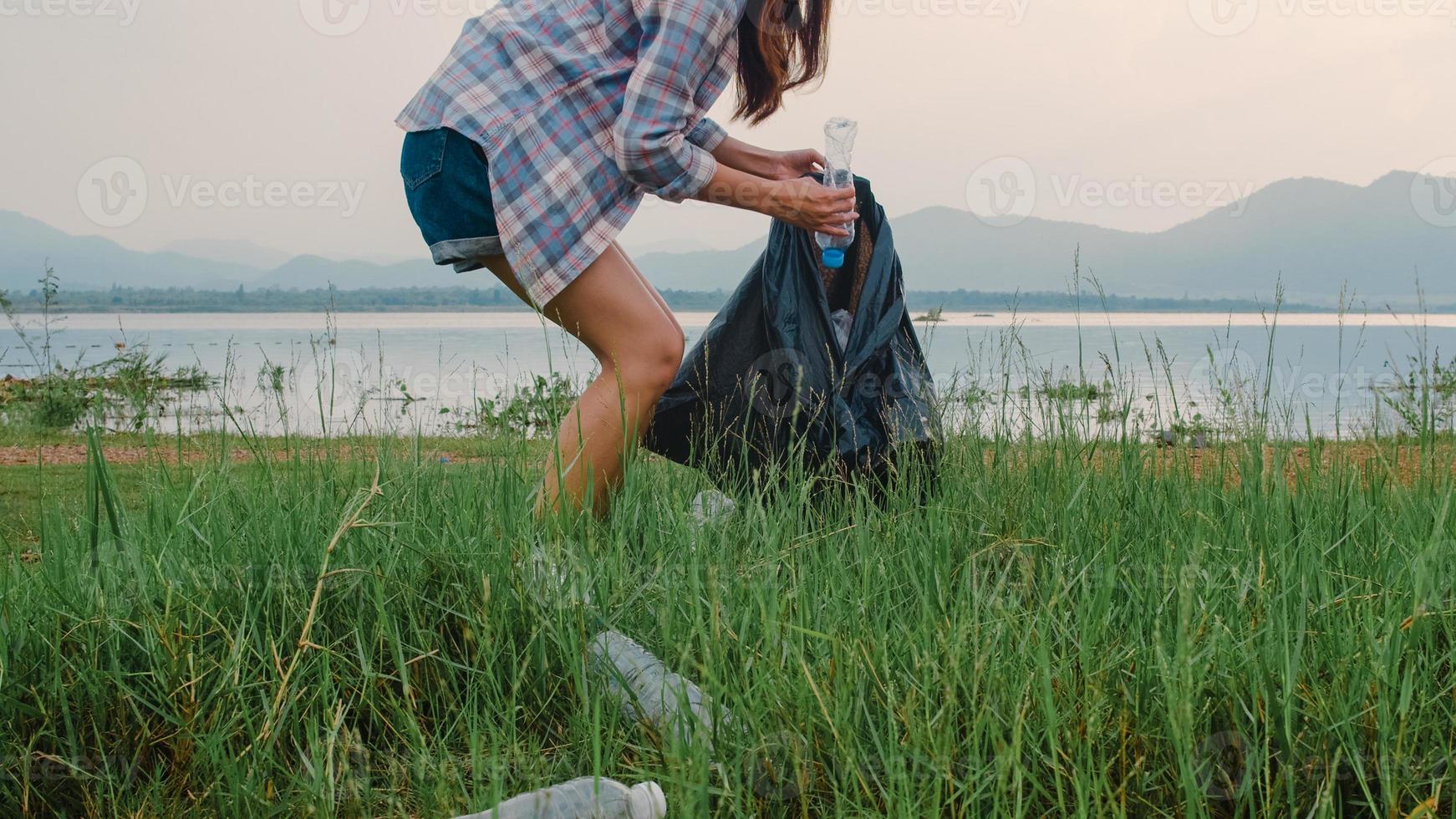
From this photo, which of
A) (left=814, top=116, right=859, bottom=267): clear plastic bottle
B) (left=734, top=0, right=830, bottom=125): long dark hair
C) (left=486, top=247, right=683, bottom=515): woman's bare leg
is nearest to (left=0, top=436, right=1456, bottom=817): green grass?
(left=486, top=247, right=683, bottom=515): woman's bare leg

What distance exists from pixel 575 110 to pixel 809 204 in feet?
1.92

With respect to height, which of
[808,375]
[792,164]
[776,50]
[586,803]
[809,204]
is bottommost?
[586,803]

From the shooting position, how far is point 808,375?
8.70 feet

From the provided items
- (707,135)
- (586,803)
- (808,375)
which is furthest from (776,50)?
(586,803)

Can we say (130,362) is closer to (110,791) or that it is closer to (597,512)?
(597,512)

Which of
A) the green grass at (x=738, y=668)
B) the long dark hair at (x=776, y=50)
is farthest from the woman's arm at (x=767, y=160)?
the green grass at (x=738, y=668)

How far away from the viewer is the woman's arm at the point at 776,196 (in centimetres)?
234

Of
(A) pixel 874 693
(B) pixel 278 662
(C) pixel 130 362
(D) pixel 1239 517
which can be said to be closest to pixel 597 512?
(B) pixel 278 662

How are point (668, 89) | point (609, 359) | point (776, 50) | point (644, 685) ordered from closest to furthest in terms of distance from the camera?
point (644, 685)
point (668, 89)
point (609, 359)
point (776, 50)

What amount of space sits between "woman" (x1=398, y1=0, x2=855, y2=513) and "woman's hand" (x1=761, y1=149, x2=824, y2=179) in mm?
408

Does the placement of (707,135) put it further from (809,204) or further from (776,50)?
(809,204)

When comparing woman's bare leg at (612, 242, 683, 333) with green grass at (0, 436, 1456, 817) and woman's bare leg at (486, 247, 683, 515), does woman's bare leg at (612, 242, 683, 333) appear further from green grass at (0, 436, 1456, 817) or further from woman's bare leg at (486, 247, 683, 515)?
green grass at (0, 436, 1456, 817)

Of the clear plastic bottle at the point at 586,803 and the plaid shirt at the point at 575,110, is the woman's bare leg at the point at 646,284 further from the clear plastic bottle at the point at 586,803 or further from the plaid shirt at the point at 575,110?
the clear plastic bottle at the point at 586,803

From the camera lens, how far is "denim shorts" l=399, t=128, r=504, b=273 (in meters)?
2.26
